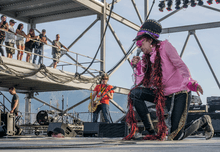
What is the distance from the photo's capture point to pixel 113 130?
4.09 meters

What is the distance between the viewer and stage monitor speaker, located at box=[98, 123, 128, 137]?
4.02 meters

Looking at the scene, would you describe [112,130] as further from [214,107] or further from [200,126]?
[214,107]

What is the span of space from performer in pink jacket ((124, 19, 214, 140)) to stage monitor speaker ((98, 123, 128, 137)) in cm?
77

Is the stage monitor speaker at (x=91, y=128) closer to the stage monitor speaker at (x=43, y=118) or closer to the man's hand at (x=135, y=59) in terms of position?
the man's hand at (x=135, y=59)

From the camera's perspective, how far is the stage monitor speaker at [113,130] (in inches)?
158

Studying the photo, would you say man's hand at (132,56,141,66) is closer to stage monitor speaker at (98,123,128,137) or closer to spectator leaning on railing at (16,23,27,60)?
stage monitor speaker at (98,123,128,137)

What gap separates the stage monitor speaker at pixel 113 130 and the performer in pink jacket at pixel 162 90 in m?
0.77

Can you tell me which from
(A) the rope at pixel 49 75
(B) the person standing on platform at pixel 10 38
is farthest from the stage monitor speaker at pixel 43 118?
(B) the person standing on platform at pixel 10 38

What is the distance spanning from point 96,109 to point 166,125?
4.19 m

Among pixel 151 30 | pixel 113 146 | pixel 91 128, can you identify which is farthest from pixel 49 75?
pixel 113 146

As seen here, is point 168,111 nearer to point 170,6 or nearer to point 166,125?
point 166,125

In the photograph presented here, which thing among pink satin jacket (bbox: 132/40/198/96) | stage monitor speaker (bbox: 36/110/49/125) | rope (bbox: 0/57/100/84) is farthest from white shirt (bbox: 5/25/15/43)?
pink satin jacket (bbox: 132/40/198/96)

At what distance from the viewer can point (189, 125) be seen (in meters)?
3.33

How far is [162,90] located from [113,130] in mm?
1213
